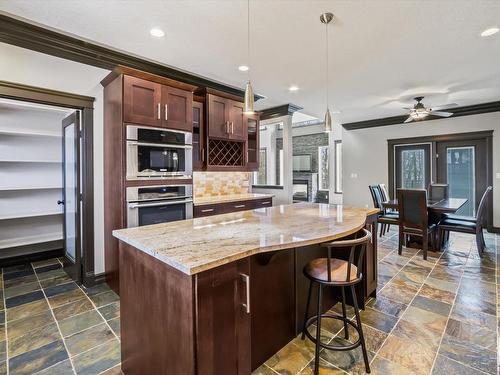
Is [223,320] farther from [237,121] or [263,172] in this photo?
[263,172]

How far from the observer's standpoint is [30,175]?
12.7 feet

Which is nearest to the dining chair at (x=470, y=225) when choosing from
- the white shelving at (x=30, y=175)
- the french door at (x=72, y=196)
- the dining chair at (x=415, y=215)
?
the dining chair at (x=415, y=215)

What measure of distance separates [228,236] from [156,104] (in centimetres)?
209

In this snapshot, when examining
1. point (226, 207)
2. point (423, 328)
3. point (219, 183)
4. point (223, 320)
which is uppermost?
point (219, 183)

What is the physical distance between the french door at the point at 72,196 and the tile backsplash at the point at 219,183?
5.25 feet

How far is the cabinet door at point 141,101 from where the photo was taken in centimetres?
277

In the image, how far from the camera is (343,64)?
10.8 feet

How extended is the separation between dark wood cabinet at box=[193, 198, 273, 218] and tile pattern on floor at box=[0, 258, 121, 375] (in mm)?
1351

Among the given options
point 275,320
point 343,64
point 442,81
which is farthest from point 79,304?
point 442,81

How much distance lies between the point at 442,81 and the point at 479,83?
670mm

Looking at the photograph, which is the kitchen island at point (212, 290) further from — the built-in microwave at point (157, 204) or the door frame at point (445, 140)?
the door frame at point (445, 140)

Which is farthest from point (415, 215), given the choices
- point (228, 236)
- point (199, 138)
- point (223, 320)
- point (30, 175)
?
point (30, 175)

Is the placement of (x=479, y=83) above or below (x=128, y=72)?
above

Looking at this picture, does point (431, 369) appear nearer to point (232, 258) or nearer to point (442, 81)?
point (232, 258)
